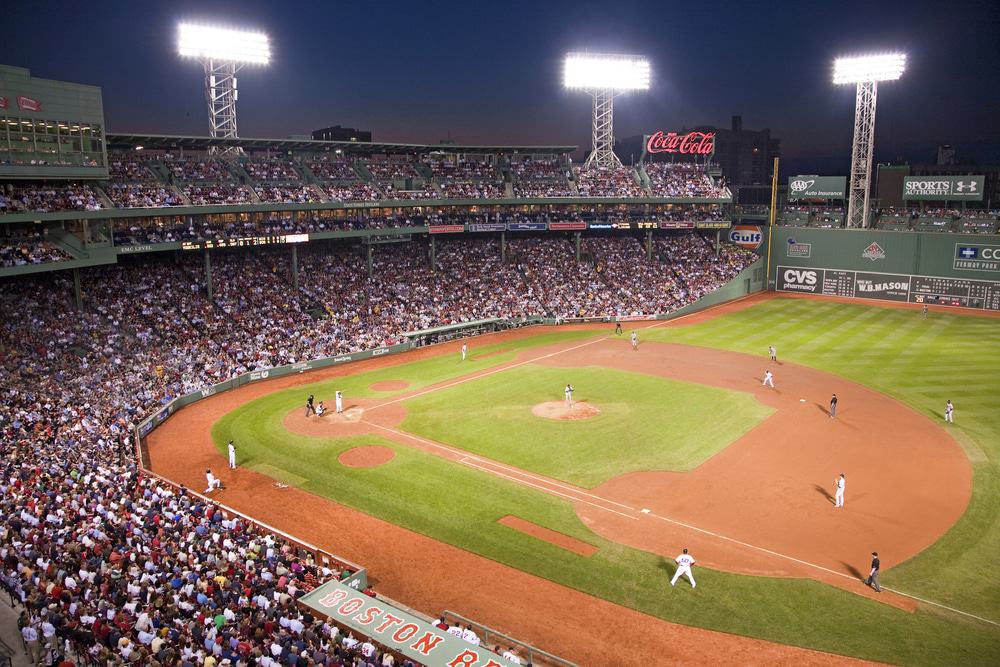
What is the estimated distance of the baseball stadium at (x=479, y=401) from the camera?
54.1 feet

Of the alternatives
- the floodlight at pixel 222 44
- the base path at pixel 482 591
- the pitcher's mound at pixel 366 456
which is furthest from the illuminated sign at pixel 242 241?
the pitcher's mound at pixel 366 456

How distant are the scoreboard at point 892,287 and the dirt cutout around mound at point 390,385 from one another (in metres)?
45.4

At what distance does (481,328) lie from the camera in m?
52.2

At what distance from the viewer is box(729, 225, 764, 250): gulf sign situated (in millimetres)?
70062

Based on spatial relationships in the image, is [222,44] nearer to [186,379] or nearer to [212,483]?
[186,379]

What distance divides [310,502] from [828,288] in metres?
57.0

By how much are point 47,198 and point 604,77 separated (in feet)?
160

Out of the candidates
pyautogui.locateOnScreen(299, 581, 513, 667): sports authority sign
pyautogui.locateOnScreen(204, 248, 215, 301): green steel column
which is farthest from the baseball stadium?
pyautogui.locateOnScreen(204, 248, 215, 301): green steel column

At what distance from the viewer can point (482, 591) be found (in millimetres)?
18719

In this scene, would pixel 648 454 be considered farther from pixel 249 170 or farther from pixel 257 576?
pixel 249 170

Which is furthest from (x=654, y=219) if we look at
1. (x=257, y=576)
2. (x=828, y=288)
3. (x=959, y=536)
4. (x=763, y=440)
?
(x=257, y=576)

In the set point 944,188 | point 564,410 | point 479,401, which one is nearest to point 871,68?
point 944,188

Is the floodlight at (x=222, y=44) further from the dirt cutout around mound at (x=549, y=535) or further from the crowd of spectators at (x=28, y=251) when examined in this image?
the dirt cutout around mound at (x=549, y=535)

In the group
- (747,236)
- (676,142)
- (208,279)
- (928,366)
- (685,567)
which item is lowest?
(685,567)
